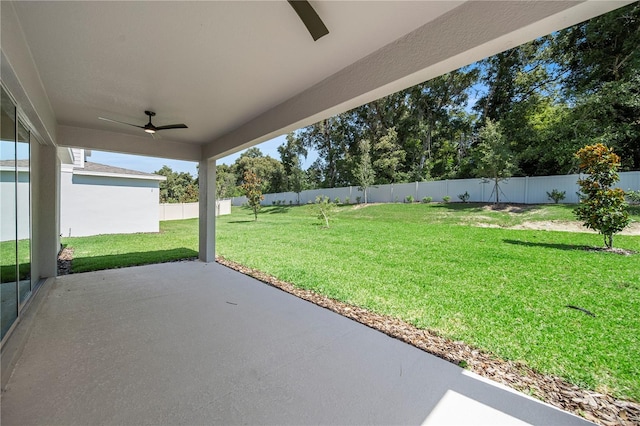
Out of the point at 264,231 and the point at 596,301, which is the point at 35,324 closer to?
the point at 596,301

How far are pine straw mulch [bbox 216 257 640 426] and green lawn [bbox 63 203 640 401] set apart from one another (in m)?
0.14

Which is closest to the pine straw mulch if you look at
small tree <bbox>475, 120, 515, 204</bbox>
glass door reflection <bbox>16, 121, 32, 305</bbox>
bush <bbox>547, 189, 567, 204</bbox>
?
glass door reflection <bbox>16, 121, 32, 305</bbox>

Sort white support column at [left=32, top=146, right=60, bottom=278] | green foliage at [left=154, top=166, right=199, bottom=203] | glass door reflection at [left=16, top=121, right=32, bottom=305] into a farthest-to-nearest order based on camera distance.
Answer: green foliage at [left=154, top=166, right=199, bottom=203] < white support column at [left=32, top=146, right=60, bottom=278] < glass door reflection at [left=16, top=121, right=32, bottom=305]

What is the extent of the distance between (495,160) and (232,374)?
10.9 m

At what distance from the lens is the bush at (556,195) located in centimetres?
873

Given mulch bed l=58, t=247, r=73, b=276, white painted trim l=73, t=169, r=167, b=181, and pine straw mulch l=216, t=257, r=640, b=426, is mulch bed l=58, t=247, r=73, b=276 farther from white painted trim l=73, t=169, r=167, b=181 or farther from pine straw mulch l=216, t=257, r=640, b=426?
pine straw mulch l=216, t=257, r=640, b=426

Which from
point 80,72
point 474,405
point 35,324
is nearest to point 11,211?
point 35,324

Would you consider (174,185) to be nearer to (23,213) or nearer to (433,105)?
(433,105)

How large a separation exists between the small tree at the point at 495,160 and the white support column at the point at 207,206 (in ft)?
30.6

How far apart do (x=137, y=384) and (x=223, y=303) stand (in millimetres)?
1671

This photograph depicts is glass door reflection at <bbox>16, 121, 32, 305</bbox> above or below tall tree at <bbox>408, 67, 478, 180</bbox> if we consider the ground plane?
below

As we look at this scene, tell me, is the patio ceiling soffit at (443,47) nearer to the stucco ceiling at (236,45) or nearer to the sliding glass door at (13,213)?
the stucco ceiling at (236,45)

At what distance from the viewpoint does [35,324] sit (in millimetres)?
2852

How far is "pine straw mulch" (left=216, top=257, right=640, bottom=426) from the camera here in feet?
5.92
